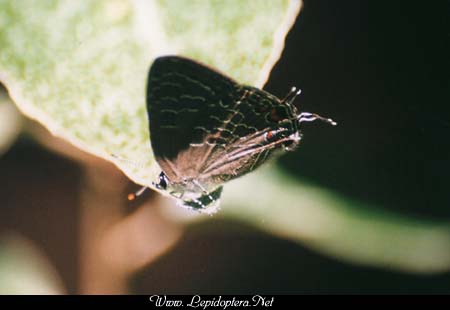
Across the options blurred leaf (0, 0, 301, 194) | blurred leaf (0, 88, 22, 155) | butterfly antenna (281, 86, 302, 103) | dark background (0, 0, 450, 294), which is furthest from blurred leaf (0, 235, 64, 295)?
butterfly antenna (281, 86, 302, 103)

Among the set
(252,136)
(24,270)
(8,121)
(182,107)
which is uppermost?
(252,136)

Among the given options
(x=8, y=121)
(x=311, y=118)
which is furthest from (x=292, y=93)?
(x=8, y=121)

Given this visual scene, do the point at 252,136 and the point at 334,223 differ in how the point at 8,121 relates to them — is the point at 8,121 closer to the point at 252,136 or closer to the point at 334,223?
the point at 252,136

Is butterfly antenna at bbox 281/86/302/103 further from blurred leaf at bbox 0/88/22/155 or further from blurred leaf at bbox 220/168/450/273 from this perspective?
blurred leaf at bbox 0/88/22/155

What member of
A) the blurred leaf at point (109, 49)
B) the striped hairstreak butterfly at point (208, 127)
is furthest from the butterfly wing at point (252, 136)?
the blurred leaf at point (109, 49)

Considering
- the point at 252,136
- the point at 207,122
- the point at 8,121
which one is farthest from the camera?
the point at 252,136

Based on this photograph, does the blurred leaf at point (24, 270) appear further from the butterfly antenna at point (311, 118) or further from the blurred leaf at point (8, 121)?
the butterfly antenna at point (311, 118)

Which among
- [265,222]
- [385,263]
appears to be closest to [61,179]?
[265,222]
